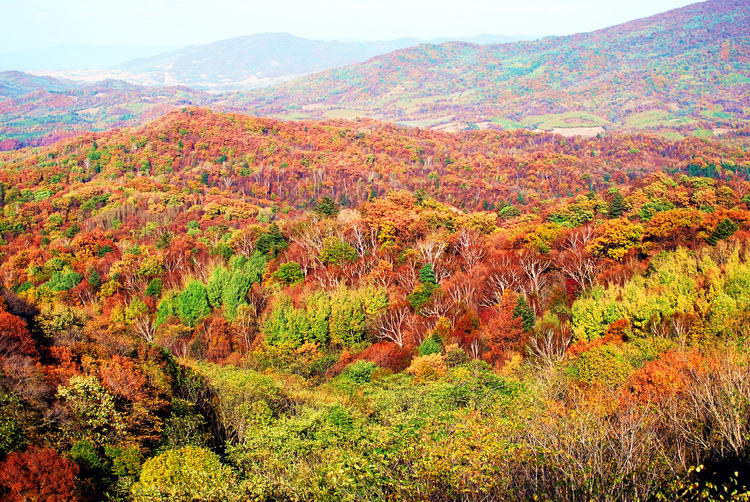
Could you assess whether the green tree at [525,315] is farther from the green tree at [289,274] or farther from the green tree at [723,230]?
the green tree at [289,274]

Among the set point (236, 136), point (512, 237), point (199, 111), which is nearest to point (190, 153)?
point (236, 136)

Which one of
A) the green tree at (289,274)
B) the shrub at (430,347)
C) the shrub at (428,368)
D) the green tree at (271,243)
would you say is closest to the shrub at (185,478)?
the shrub at (428,368)

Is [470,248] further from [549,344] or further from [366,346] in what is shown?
[549,344]

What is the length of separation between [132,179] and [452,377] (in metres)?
97.5

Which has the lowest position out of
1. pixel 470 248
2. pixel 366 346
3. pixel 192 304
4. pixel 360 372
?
pixel 366 346

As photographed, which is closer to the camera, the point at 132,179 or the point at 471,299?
the point at 471,299

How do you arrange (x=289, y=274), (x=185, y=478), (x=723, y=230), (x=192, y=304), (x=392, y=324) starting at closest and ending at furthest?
1. (x=185, y=478)
2. (x=723, y=230)
3. (x=392, y=324)
4. (x=192, y=304)
5. (x=289, y=274)

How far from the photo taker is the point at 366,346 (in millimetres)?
46719

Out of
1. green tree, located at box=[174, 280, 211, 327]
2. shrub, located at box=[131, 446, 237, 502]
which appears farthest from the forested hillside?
green tree, located at box=[174, 280, 211, 327]

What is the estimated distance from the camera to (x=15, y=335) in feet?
91.2

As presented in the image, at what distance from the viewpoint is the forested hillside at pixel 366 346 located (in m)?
15.1

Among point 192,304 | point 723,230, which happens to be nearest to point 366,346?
point 192,304

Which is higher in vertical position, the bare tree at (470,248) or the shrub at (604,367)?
the shrub at (604,367)

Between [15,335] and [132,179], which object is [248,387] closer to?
[15,335]
